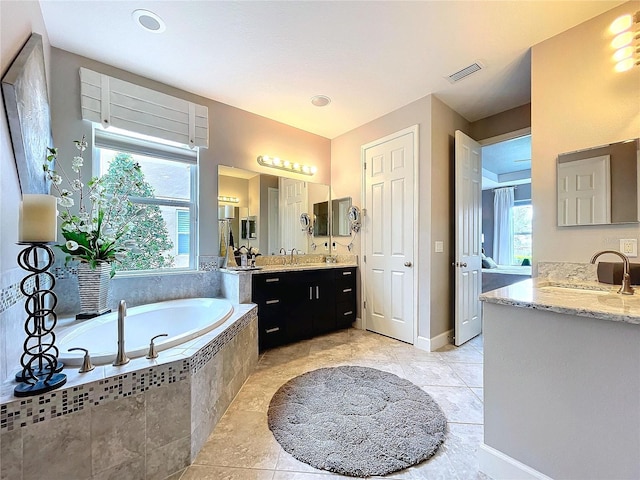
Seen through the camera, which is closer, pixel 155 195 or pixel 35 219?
pixel 35 219

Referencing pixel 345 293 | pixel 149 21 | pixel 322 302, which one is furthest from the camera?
pixel 345 293

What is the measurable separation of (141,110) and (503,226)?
714cm

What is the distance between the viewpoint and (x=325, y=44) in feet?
6.63

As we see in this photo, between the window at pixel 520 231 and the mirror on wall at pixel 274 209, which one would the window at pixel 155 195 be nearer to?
the mirror on wall at pixel 274 209

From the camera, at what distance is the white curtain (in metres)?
6.23

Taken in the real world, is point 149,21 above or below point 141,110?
above

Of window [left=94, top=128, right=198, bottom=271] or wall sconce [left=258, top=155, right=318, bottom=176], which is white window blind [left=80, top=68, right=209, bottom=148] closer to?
window [left=94, top=128, right=198, bottom=271]

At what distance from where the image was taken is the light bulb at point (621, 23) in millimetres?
1569

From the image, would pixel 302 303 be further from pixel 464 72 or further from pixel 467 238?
pixel 464 72

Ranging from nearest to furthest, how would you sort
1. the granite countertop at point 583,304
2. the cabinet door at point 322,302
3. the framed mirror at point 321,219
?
the granite countertop at point 583,304, the cabinet door at point 322,302, the framed mirror at point 321,219

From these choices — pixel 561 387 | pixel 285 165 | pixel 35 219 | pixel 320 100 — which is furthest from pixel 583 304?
pixel 285 165

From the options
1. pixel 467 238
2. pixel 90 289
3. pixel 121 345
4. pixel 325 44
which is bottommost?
A: pixel 121 345

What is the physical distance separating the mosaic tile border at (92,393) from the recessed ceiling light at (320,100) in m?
2.55

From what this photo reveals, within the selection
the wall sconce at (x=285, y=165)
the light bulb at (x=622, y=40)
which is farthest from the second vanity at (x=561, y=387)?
the wall sconce at (x=285, y=165)
